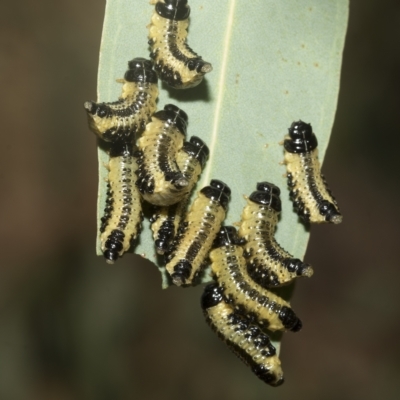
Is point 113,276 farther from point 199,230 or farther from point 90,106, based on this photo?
point 90,106

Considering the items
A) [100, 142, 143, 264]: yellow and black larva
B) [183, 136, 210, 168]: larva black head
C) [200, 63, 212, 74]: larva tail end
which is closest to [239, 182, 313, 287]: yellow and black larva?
[183, 136, 210, 168]: larva black head

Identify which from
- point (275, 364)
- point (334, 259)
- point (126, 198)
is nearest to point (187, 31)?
point (126, 198)

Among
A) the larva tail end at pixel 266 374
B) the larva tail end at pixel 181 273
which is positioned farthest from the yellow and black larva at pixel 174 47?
the larva tail end at pixel 266 374

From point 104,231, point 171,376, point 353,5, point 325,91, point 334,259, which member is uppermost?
point 353,5

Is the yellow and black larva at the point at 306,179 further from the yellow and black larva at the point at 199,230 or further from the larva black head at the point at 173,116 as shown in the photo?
the larva black head at the point at 173,116

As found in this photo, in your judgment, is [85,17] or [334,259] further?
[334,259]

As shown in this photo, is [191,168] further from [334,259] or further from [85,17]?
[334,259]

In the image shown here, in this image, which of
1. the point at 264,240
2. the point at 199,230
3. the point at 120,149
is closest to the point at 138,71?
the point at 120,149
